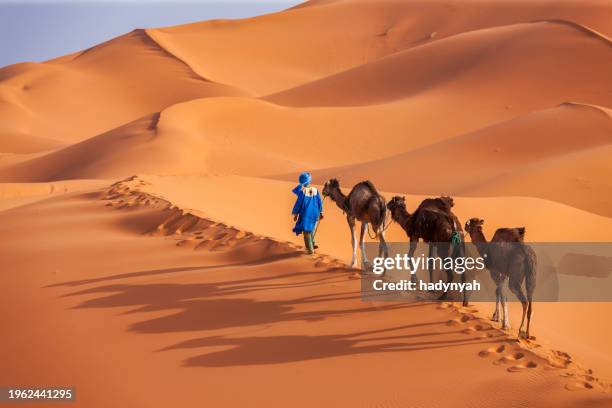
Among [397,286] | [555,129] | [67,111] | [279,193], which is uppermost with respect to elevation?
[67,111]

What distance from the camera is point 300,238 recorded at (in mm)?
15914

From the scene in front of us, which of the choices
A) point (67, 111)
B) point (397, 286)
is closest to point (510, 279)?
point (397, 286)

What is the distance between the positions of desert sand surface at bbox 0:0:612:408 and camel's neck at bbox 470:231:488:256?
739 millimetres

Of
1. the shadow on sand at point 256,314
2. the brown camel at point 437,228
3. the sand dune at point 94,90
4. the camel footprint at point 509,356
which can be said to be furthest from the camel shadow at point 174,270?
the sand dune at point 94,90

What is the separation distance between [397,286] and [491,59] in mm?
41787

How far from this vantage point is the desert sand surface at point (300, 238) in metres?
6.81

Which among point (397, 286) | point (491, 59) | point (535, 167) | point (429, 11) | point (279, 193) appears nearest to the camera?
point (397, 286)

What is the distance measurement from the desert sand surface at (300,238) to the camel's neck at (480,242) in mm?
739

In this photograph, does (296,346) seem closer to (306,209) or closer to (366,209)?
(366,209)

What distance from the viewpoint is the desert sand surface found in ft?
22.3

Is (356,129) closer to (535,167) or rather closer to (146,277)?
(535,167)

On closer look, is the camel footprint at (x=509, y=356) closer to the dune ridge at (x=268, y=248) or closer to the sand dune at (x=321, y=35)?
the dune ridge at (x=268, y=248)

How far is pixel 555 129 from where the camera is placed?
95.1ft

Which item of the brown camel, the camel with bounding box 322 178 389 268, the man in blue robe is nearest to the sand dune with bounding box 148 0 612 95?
the man in blue robe
